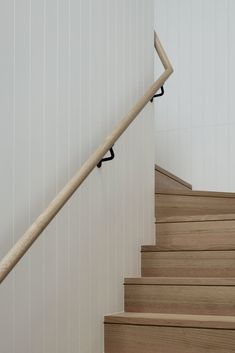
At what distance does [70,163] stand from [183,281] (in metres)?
0.75

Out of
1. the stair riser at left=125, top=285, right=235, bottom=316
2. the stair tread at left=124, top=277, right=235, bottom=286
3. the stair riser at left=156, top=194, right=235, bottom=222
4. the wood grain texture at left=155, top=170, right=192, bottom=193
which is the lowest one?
the stair riser at left=125, top=285, right=235, bottom=316

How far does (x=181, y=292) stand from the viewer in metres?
2.62

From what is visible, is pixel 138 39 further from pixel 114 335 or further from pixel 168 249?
pixel 114 335

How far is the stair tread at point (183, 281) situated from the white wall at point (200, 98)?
1663mm

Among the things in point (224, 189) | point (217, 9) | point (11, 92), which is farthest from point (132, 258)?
point (217, 9)

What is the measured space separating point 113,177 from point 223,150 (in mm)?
1690

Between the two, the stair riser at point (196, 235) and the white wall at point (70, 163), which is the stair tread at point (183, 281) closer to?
the white wall at point (70, 163)

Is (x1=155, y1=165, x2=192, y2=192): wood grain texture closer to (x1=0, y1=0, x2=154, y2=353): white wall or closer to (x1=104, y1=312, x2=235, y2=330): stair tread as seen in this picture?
(x1=0, y1=0, x2=154, y2=353): white wall

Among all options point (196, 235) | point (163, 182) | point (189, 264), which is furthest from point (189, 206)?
point (189, 264)

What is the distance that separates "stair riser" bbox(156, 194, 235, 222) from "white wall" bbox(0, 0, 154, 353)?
188 mm

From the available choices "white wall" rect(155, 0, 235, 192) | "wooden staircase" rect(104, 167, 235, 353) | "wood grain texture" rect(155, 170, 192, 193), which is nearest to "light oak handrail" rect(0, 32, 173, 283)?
"wooden staircase" rect(104, 167, 235, 353)

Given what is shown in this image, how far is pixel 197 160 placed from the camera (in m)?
4.38

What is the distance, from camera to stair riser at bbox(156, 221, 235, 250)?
2.86 metres

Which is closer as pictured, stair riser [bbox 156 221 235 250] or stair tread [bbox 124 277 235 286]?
stair tread [bbox 124 277 235 286]
